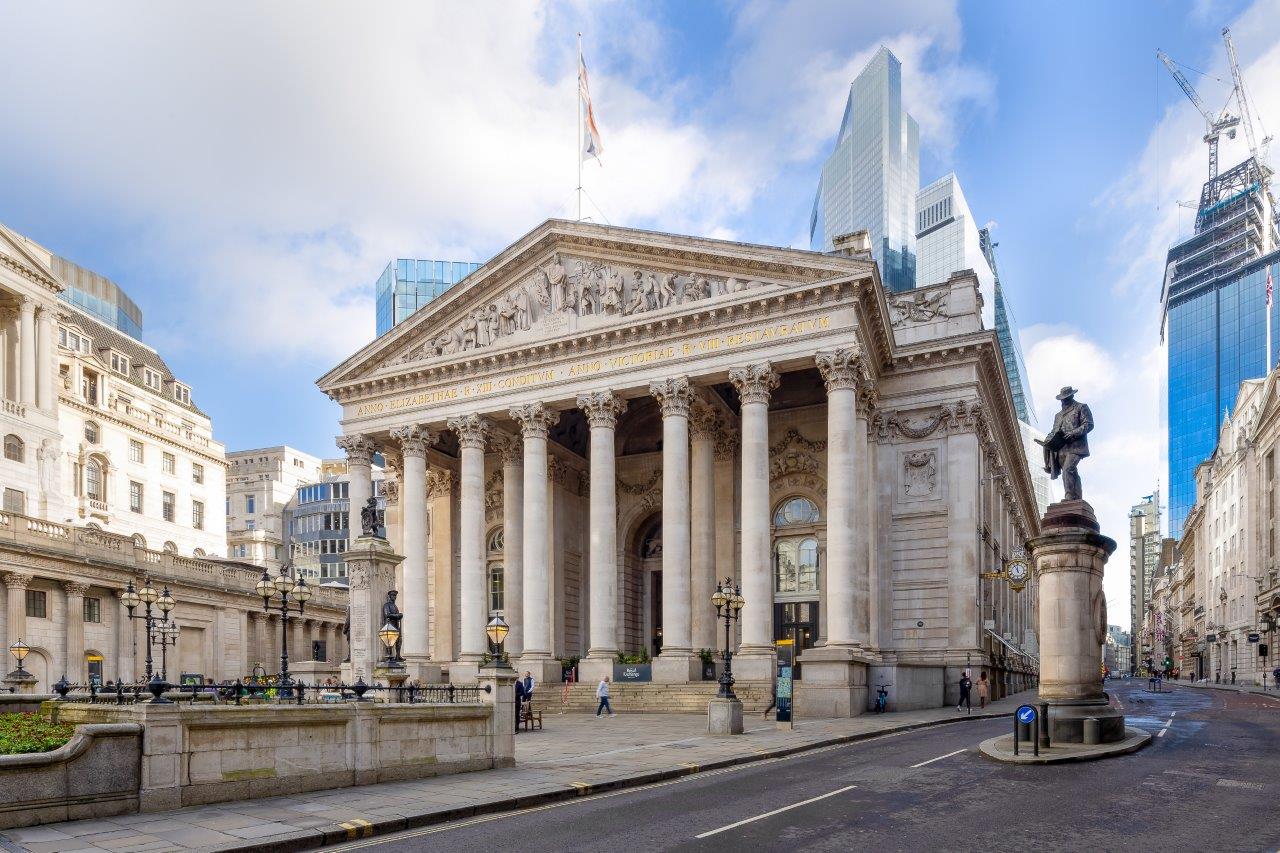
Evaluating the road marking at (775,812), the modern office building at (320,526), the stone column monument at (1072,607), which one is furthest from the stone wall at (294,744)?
the modern office building at (320,526)

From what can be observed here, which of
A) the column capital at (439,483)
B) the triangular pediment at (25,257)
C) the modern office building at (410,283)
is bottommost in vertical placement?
the column capital at (439,483)

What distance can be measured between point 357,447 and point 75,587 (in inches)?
553

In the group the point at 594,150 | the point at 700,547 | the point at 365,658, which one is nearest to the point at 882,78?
the point at 594,150

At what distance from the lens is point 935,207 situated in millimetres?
170250

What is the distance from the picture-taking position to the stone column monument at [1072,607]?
21219 millimetres

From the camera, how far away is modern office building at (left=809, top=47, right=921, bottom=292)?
6102 inches

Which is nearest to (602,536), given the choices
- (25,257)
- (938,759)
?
(938,759)

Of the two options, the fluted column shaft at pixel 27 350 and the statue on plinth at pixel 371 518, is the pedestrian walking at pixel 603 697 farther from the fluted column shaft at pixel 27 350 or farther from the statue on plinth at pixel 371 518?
the fluted column shaft at pixel 27 350

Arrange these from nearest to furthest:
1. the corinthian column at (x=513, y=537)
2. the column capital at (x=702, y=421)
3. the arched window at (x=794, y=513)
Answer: the column capital at (x=702, y=421)
the corinthian column at (x=513, y=537)
the arched window at (x=794, y=513)

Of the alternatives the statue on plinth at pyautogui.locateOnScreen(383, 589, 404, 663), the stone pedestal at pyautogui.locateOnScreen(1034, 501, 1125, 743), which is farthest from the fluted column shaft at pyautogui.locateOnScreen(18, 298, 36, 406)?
the stone pedestal at pyautogui.locateOnScreen(1034, 501, 1125, 743)

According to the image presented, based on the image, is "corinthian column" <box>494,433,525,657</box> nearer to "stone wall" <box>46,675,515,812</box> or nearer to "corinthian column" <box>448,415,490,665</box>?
"corinthian column" <box>448,415,490,665</box>

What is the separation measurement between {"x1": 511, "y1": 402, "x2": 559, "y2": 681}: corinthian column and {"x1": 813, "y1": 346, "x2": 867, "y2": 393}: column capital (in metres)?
12.7

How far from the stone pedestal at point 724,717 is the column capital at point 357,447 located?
27.0 metres

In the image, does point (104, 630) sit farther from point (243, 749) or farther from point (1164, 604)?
point (1164, 604)
